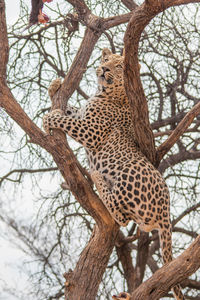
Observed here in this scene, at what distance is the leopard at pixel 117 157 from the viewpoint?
2426mm

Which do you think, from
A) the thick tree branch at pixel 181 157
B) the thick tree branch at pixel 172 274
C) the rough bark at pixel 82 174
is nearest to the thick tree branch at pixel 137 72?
the rough bark at pixel 82 174

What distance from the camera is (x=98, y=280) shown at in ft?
8.79

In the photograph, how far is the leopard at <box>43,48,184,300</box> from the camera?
2.43 metres

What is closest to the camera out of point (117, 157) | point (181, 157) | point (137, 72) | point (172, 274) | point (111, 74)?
point (172, 274)

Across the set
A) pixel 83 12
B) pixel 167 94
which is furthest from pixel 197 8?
pixel 83 12

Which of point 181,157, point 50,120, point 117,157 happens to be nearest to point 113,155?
point 117,157

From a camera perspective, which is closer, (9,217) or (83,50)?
(83,50)

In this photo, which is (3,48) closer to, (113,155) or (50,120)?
(50,120)

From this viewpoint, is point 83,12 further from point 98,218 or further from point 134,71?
point 98,218

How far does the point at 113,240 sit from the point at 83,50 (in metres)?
1.20

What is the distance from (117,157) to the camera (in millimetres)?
2562

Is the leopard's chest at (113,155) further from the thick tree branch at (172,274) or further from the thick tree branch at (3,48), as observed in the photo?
the thick tree branch at (3,48)

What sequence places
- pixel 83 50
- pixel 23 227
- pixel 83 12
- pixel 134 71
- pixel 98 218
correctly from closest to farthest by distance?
1. pixel 134 71
2. pixel 98 218
3. pixel 83 50
4. pixel 83 12
5. pixel 23 227

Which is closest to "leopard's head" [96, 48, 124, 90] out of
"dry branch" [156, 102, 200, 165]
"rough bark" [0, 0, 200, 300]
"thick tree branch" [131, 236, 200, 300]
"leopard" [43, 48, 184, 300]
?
"leopard" [43, 48, 184, 300]
